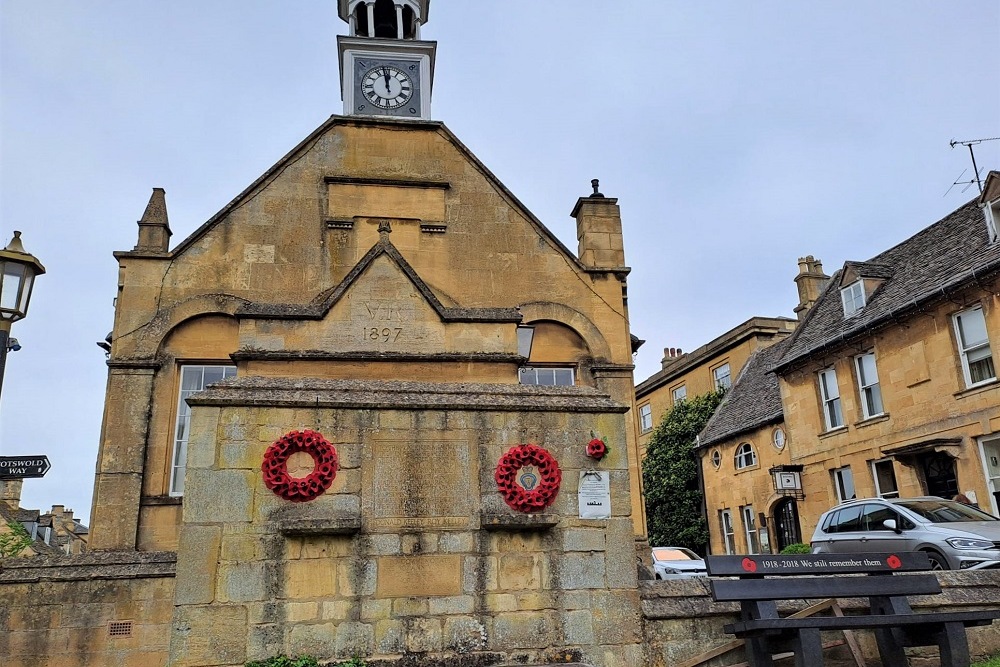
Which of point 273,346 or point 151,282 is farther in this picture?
point 151,282

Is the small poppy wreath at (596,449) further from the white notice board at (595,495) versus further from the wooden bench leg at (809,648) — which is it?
the wooden bench leg at (809,648)

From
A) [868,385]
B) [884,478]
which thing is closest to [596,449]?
[884,478]

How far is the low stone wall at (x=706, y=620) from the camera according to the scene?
859 centimetres

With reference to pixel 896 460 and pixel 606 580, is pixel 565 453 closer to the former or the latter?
pixel 606 580

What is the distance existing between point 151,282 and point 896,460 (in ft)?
62.2

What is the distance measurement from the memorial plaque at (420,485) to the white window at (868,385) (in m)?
17.9

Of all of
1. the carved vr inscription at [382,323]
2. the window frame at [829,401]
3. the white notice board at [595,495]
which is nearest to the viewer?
the white notice board at [595,495]

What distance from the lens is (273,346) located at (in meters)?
10.1

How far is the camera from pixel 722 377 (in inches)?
1522

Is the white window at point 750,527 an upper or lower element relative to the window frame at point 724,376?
lower

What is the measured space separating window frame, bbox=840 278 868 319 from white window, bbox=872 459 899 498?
4.61 m

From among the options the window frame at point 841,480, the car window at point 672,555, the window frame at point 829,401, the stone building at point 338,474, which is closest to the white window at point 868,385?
the window frame at point 829,401

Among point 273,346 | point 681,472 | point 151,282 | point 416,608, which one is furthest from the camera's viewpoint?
point 681,472

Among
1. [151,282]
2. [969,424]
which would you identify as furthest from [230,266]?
[969,424]
